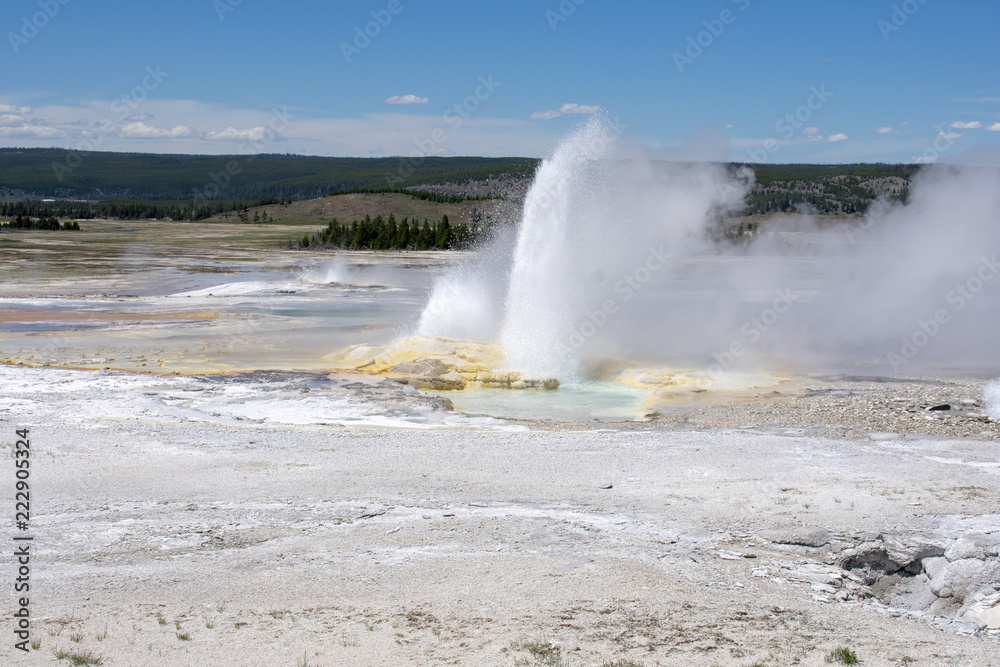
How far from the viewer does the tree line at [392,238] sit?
191ft

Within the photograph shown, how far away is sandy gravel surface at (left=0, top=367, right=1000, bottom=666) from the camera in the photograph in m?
5.31

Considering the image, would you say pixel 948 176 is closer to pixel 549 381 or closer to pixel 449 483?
pixel 549 381

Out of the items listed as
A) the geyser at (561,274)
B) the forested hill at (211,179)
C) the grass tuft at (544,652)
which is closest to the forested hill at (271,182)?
the forested hill at (211,179)

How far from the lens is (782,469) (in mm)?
9227

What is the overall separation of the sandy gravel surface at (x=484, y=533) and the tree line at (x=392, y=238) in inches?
1831

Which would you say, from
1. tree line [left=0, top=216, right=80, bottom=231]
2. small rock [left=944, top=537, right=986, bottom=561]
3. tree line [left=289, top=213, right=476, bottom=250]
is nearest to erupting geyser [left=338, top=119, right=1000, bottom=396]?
small rock [left=944, top=537, right=986, bottom=561]

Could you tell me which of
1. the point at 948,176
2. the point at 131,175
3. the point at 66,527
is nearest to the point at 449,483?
the point at 66,527

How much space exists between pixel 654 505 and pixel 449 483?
2.08m

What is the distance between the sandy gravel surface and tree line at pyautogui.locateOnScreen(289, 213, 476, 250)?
46502mm

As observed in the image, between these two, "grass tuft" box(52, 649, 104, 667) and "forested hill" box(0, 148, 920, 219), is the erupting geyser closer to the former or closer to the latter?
"grass tuft" box(52, 649, 104, 667)

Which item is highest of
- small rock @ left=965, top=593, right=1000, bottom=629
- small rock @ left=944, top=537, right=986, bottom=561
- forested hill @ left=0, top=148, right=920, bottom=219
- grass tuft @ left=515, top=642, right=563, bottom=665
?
forested hill @ left=0, top=148, right=920, bottom=219

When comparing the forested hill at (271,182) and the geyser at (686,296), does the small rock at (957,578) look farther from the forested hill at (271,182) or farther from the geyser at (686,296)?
the forested hill at (271,182)

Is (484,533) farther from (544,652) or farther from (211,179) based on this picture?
(211,179)

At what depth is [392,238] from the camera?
59.0 meters
